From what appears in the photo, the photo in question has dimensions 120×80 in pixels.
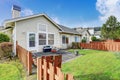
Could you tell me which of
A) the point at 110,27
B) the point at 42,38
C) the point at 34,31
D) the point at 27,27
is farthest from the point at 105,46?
the point at 110,27

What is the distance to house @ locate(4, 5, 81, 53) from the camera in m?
16.7

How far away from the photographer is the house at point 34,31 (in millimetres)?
16734

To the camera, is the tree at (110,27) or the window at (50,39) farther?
the tree at (110,27)

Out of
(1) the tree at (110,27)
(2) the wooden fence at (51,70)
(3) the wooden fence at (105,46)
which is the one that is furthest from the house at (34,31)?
(1) the tree at (110,27)

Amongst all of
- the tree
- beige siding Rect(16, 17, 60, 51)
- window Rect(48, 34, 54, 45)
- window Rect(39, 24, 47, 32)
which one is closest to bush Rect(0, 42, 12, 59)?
beige siding Rect(16, 17, 60, 51)

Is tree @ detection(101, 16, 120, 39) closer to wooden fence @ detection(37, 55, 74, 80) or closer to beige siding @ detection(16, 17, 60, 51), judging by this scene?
beige siding @ detection(16, 17, 60, 51)

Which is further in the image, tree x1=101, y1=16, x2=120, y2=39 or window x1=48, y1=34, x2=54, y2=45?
tree x1=101, y1=16, x2=120, y2=39

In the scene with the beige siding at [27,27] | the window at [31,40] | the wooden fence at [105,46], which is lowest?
the wooden fence at [105,46]

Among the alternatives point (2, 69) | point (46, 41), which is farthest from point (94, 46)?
point (2, 69)

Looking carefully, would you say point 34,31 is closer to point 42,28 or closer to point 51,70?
→ point 42,28

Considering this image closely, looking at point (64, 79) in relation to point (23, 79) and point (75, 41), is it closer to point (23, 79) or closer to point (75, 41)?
point (23, 79)

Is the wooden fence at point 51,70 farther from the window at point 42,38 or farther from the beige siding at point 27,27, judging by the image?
the window at point 42,38

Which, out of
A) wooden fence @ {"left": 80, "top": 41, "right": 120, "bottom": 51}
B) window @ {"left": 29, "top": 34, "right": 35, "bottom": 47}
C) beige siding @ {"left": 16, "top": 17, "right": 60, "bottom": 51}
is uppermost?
beige siding @ {"left": 16, "top": 17, "right": 60, "bottom": 51}

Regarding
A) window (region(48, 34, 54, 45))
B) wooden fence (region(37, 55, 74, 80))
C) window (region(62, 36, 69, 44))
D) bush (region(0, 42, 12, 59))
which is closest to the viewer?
wooden fence (region(37, 55, 74, 80))
